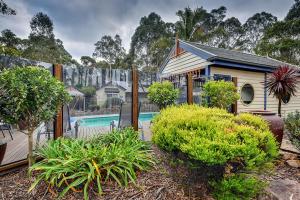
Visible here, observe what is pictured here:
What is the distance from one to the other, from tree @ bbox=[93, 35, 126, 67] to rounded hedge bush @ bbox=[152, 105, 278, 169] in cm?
3703

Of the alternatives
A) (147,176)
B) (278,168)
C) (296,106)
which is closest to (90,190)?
(147,176)

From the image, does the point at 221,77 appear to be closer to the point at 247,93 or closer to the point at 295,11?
the point at 247,93

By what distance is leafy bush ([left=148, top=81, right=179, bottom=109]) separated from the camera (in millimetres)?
5548

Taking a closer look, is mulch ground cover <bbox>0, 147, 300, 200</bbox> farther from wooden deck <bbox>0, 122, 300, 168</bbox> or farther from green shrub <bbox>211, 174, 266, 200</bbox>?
wooden deck <bbox>0, 122, 300, 168</bbox>

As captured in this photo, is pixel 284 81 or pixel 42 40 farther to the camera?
pixel 42 40

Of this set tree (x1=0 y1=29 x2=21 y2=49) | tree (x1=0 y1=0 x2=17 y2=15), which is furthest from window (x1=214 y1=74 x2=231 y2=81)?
tree (x1=0 y1=29 x2=21 y2=49)

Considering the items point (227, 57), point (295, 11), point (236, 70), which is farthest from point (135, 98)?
point (295, 11)

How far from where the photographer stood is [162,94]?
555 centimetres

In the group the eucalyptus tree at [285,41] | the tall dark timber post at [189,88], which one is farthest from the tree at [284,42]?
the tall dark timber post at [189,88]

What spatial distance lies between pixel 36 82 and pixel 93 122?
266 centimetres

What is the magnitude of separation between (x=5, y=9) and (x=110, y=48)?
28.8 metres

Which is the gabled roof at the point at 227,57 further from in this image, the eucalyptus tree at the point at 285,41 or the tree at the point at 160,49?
the tree at the point at 160,49

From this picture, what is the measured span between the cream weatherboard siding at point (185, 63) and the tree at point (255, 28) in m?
24.7

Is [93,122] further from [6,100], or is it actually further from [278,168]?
[278,168]
